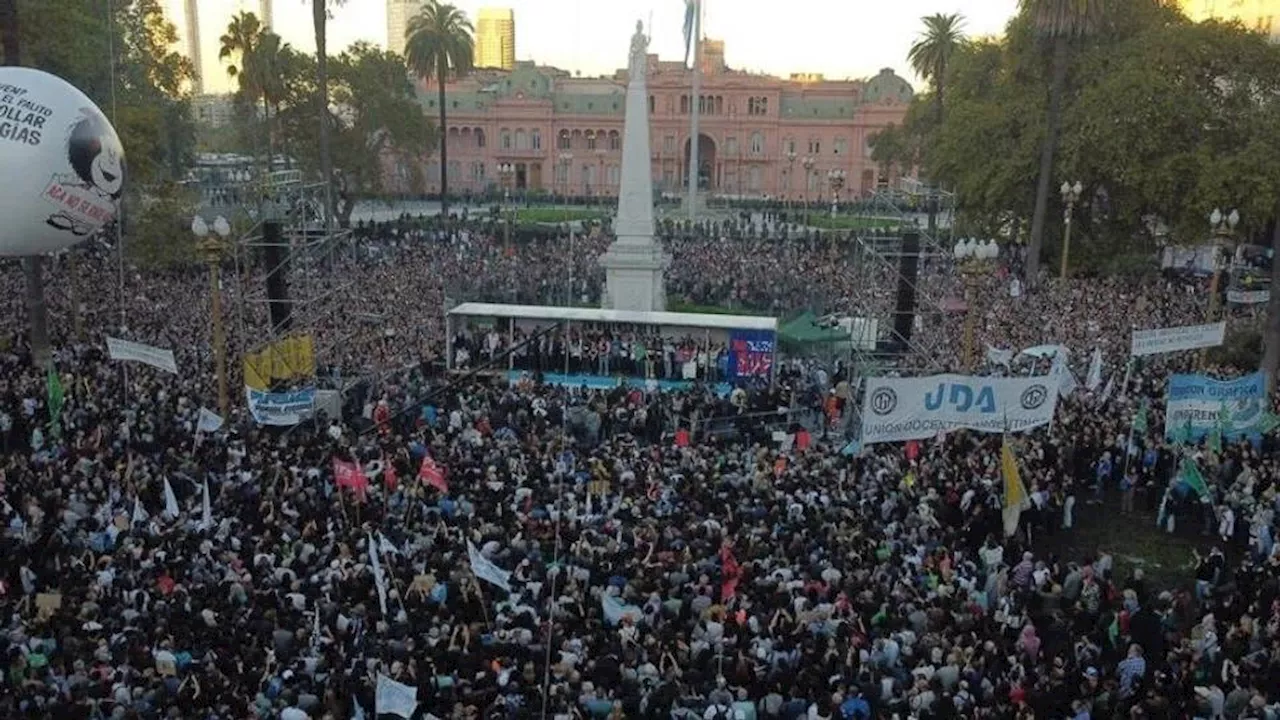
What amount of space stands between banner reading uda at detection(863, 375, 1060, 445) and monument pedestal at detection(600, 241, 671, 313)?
16.2 metres

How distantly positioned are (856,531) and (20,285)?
2713cm

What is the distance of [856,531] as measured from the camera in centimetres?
1359

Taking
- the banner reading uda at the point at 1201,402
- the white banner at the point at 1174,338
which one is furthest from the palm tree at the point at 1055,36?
the banner reading uda at the point at 1201,402

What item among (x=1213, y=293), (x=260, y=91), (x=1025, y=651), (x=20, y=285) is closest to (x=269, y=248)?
(x=20, y=285)

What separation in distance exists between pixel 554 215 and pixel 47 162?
173 feet

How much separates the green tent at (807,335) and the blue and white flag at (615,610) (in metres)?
13.9

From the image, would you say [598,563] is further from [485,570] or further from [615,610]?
[485,570]

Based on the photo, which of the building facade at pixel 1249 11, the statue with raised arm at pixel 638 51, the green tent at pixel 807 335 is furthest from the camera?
the building facade at pixel 1249 11

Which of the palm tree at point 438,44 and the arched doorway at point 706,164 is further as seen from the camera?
the arched doorway at point 706,164

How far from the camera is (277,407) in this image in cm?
1758

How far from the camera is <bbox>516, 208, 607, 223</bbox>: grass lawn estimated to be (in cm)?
6174

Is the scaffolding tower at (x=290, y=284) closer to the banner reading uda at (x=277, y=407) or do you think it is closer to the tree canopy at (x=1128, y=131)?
the banner reading uda at (x=277, y=407)

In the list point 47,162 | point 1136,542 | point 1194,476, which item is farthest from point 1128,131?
point 47,162

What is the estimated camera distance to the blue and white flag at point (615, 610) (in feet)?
37.2
